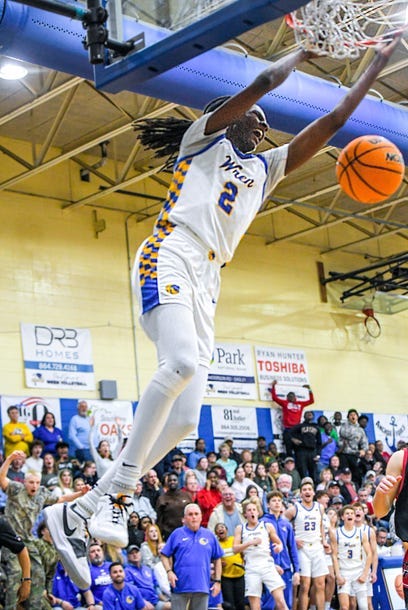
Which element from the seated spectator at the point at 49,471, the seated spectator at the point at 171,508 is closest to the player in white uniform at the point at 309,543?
the seated spectator at the point at 171,508

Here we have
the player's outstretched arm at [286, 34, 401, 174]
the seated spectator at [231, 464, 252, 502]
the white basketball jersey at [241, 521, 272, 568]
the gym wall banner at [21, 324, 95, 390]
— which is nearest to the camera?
the player's outstretched arm at [286, 34, 401, 174]

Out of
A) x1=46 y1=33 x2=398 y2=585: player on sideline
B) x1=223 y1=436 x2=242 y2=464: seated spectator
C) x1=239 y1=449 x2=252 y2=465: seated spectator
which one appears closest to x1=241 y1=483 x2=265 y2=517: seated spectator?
x1=239 y1=449 x2=252 y2=465: seated spectator

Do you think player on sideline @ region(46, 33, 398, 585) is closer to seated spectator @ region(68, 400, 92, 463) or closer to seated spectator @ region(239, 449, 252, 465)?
seated spectator @ region(68, 400, 92, 463)

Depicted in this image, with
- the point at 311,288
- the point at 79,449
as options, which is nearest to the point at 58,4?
the point at 79,449

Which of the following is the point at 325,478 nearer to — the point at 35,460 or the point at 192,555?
the point at 35,460

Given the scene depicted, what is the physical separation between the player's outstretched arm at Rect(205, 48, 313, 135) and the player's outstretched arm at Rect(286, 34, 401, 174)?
0.36 m

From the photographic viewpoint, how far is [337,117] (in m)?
6.07

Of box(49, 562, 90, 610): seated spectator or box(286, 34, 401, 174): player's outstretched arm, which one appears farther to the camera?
box(49, 562, 90, 610): seated spectator

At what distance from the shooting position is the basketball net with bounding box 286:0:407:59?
6383 millimetres

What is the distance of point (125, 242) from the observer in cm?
2267

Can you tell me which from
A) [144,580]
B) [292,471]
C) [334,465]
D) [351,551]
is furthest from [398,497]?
[334,465]

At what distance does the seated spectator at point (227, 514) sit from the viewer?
649 inches

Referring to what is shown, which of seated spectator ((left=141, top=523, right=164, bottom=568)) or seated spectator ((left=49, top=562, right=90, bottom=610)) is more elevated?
seated spectator ((left=141, top=523, right=164, bottom=568))

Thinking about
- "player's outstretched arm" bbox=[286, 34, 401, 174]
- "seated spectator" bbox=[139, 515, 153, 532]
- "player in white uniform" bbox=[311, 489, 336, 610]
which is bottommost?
"player in white uniform" bbox=[311, 489, 336, 610]
